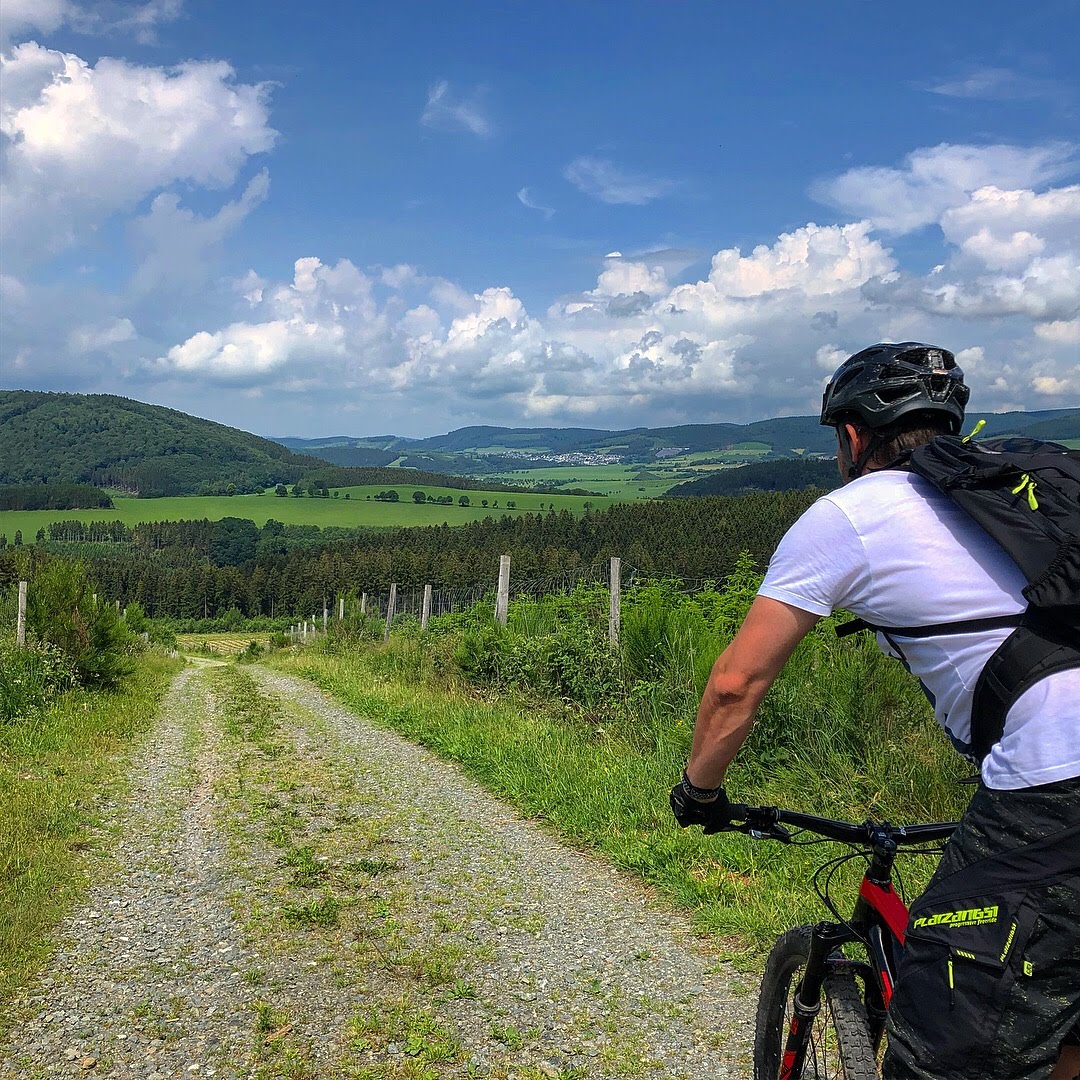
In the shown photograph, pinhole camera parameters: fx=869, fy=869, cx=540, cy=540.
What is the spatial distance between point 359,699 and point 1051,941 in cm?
1311

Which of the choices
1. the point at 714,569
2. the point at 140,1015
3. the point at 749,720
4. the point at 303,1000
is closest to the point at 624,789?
the point at 303,1000

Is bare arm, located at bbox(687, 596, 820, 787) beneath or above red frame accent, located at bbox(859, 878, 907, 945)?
above

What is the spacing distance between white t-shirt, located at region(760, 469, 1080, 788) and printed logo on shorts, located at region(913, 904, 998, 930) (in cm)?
24

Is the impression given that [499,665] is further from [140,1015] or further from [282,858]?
[140,1015]

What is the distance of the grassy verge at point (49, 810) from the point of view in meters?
4.74

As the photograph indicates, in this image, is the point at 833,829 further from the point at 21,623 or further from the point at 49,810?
the point at 21,623

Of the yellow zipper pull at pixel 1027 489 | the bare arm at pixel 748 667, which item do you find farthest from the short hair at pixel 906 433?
the bare arm at pixel 748 667

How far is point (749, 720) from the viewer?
204cm

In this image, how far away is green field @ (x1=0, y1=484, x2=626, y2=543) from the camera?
14500cm

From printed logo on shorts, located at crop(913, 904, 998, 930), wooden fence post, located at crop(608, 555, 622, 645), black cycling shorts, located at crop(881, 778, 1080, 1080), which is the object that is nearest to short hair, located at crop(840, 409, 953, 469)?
black cycling shorts, located at crop(881, 778, 1080, 1080)

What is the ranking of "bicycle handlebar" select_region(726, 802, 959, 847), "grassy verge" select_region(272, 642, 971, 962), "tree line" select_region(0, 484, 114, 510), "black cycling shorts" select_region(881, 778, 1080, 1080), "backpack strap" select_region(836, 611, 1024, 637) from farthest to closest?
"tree line" select_region(0, 484, 114, 510) < "grassy verge" select_region(272, 642, 971, 962) < "bicycle handlebar" select_region(726, 802, 959, 847) < "backpack strap" select_region(836, 611, 1024, 637) < "black cycling shorts" select_region(881, 778, 1080, 1080)

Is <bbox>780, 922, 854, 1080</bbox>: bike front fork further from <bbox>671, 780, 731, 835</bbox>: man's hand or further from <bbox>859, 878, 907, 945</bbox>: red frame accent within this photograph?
<bbox>671, 780, 731, 835</bbox>: man's hand

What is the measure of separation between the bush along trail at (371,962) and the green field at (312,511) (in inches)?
4985

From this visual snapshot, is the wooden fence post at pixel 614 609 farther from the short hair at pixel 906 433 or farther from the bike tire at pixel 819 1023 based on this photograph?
the short hair at pixel 906 433
